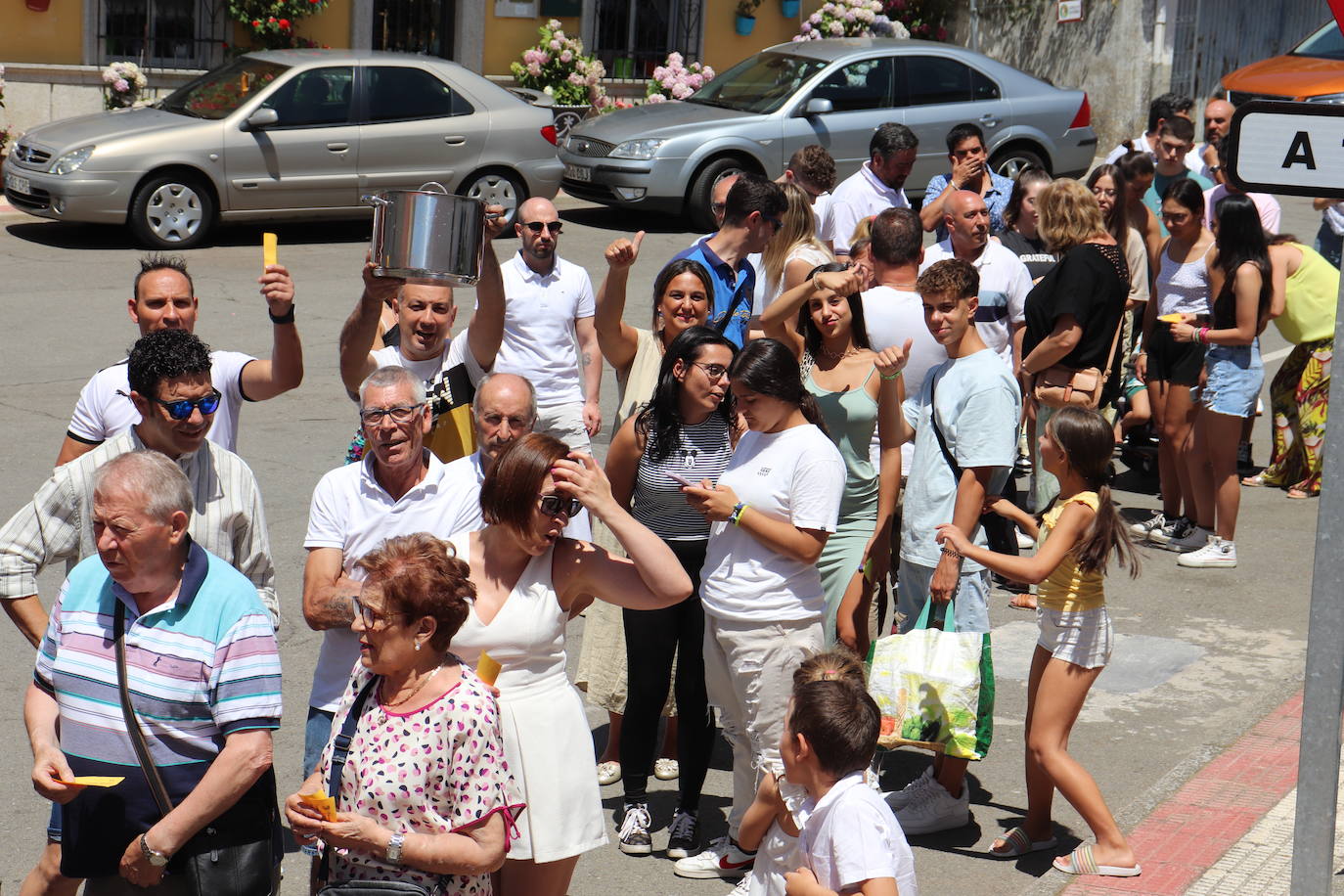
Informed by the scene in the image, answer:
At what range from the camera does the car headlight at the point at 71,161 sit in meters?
13.5

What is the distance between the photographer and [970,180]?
9930 mm

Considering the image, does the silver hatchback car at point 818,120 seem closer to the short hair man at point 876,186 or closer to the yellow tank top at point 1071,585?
the short hair man at point 876,186

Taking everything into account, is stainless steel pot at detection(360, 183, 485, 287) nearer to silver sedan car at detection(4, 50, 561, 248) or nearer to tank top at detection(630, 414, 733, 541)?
tank top at detection(630, 414, 733, 541)

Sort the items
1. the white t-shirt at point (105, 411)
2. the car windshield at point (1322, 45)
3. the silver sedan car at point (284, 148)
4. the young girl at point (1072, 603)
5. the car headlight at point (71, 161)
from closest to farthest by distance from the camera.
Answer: the white t-shirt at point (105, 411) < the young girl at point (1072, 603) < the car headlight at point (71, 161) < the silver sedan car at point (284, 148) < the car windshield at point (1322, 45)

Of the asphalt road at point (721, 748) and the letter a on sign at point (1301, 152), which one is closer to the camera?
the letter a on sign at point (1301, 152)

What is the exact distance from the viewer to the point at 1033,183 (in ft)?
28.7

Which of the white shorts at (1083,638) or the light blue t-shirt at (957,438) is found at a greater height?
the light blue t-shirt at (957,438)

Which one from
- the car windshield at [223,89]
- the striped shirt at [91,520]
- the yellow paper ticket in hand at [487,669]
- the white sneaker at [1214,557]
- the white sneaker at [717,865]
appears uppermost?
the car windshield at [223,89]

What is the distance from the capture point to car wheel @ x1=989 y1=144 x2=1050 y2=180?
16797 mm

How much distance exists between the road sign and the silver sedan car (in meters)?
10.2

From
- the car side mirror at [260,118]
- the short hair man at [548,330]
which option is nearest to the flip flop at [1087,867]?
the short hair man at [548,330]

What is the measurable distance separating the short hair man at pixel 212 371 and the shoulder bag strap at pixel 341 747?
167 cm

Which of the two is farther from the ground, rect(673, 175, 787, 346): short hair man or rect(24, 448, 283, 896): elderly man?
rect(673, 175, 787, 346): short hair man

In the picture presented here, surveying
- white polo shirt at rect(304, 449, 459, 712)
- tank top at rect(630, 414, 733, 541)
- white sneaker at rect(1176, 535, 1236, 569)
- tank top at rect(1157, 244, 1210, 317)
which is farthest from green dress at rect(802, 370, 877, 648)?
tank top at rect(1157, 244, 1210, 317)
